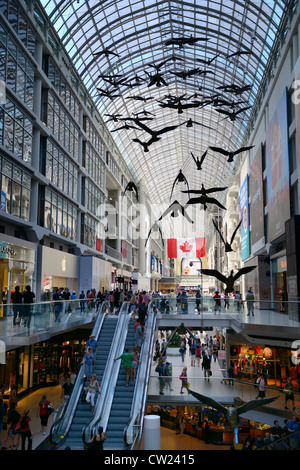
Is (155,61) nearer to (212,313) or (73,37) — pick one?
(73,37)

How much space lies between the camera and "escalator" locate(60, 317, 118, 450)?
12.3 m

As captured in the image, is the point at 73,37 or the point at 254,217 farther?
the point at 254,217

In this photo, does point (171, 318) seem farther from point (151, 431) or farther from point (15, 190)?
point (151, 431)

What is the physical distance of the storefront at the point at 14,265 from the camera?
70.2 ft

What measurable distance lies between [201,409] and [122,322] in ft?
24.9

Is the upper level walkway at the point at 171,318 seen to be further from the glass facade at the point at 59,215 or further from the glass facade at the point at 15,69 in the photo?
the glass facade at the point at 15,69

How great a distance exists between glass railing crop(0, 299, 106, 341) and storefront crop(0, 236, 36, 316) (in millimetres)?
3487

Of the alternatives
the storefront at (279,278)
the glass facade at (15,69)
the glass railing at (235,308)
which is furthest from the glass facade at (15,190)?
the storefront at (279,278)

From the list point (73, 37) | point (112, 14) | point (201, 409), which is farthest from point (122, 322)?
point (112, 14)

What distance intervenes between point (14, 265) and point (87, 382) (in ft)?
34.2

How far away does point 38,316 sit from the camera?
1575 cm

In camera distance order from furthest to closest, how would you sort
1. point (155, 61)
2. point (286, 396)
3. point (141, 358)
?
point (155, 61), point (141, 358), point (286, 396)
